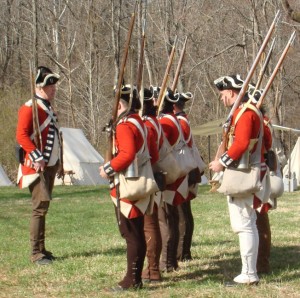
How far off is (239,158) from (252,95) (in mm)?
568

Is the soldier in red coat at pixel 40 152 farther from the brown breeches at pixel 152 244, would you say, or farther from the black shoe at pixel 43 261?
the brown breeches at pixel 152 244

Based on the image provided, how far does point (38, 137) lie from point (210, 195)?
1047cm

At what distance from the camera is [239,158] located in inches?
228

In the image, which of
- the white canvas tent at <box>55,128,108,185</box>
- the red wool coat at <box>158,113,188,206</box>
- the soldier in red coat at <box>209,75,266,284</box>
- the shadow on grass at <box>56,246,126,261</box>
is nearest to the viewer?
the soldier in red coat at <box>209,75,266,284</box>

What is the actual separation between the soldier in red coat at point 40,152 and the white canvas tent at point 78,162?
46.0 feet

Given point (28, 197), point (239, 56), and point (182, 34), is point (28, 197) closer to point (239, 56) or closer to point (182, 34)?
point (182, 34)

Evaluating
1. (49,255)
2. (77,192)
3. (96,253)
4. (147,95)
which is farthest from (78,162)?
(147,95)

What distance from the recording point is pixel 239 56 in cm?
3594

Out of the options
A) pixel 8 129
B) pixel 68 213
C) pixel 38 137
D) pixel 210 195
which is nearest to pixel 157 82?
pixel 8 129

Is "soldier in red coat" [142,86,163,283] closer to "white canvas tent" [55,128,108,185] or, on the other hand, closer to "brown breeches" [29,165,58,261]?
"brown breeches" [29,165,58,261]

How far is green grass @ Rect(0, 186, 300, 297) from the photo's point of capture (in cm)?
598

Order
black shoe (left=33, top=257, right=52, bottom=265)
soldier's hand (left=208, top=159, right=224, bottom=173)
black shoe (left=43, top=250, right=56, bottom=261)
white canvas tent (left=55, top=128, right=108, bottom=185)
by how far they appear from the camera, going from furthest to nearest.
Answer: white canvas tent (left=55, top=128, right=108, bottom=185) → black shoe (left=43, top=250, right=56, bottom=261) → black shoe (left=33, top=257, right=52, bottom=265) → soldier's hand (left=208, top=159, right=224, bottom=173)

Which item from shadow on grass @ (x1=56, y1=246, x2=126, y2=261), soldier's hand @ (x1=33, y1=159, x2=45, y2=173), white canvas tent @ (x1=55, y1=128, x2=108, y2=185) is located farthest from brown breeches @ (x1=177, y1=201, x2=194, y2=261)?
white canvas tent @ (x1=55, y1=128, x2=108, y2=185)

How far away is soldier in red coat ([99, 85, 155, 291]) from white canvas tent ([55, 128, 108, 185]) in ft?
51.3
